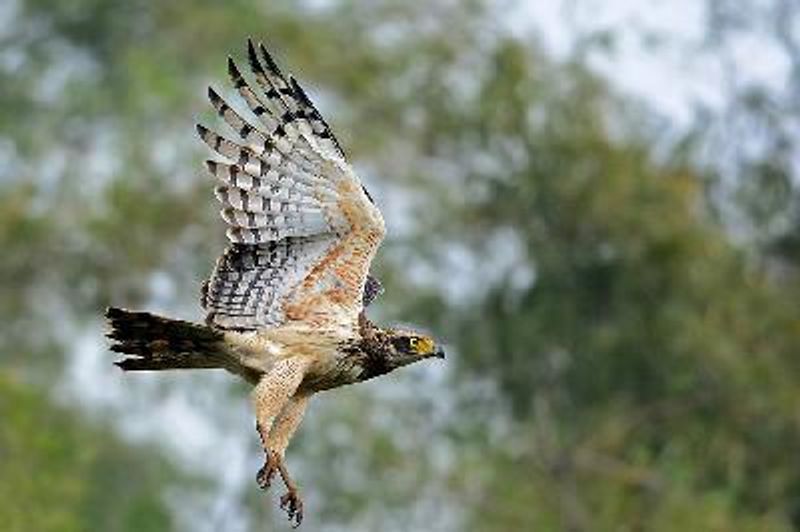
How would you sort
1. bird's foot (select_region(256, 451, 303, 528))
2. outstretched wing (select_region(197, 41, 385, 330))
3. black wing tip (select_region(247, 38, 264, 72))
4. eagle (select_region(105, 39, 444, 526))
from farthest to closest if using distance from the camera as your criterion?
outstretched wing (select_region(197, 41, 385, 330)) → eagle (select_region(105, 39, 444, 526)) → black wing tip (select_region(247, 38, 264, 72)) → bird's foot (select_region(256, 451, 303, 528))

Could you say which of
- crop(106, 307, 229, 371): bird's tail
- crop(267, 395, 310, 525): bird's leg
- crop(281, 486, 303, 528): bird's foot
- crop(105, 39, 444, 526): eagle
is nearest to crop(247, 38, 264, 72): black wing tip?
crop(105, 39, 444, 526): eagle

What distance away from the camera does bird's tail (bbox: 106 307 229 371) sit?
1127cm

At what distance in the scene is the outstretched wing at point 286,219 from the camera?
38.8 ft

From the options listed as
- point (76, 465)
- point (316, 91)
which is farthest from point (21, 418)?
point (316, 91)

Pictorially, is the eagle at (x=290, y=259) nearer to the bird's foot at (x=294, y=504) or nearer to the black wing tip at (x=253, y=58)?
the black wing tip at (x=253, y=58)

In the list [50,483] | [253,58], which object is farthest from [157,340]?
[50,483]

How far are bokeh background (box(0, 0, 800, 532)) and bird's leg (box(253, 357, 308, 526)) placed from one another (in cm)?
1748

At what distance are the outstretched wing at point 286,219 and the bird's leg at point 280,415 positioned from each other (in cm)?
33

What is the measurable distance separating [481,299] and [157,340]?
71.7 feet

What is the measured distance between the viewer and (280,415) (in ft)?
38.1

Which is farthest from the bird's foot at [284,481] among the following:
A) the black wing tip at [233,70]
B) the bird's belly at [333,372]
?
the black wing tip at [233,70]

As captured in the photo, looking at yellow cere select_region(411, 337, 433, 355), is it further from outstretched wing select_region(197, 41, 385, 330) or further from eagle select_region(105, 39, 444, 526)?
outstretched wing select_region(197, 41, 385, 330)

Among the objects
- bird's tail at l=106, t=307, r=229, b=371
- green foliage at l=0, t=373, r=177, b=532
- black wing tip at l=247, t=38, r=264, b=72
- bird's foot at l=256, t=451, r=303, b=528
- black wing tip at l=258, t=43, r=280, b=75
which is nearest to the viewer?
bird's foot at l=256, t=451, r=303, b=528

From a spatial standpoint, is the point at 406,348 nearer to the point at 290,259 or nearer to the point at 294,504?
the point at 290,259
